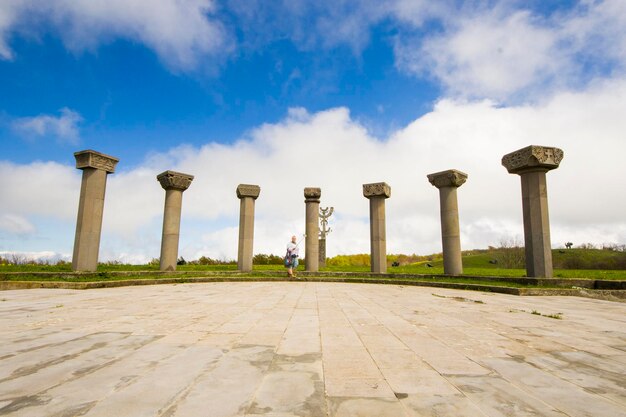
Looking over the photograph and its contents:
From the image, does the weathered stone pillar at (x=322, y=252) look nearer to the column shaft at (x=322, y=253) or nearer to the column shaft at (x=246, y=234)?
the column shaft at (x=322, y=253)

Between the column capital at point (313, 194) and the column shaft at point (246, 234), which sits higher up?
the column capital at point (313, 194)

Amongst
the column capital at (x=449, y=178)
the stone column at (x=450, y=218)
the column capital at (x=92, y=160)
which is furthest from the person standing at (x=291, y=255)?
the column capital at (x=92, y=160)

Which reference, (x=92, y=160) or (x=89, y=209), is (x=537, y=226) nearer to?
(x=89, y=209)

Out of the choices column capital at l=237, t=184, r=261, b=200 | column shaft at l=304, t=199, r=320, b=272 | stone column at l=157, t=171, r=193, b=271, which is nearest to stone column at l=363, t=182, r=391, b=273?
column shaft at l=304, t=199, r=320, b=272

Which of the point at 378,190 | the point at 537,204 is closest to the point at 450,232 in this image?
the point at 537,204

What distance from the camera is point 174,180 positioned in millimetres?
16844

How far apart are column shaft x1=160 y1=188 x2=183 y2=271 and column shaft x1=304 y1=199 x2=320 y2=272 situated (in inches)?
269

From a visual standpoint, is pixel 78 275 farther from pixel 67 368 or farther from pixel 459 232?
pixel 459 232

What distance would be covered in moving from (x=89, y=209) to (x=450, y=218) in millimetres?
15923

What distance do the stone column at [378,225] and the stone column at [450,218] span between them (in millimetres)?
2891

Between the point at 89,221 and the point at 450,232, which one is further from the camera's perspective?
the point at 450,232

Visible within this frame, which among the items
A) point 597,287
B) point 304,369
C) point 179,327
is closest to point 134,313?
point 179,327

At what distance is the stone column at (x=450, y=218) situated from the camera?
14984 mm

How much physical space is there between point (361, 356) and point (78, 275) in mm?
12900
